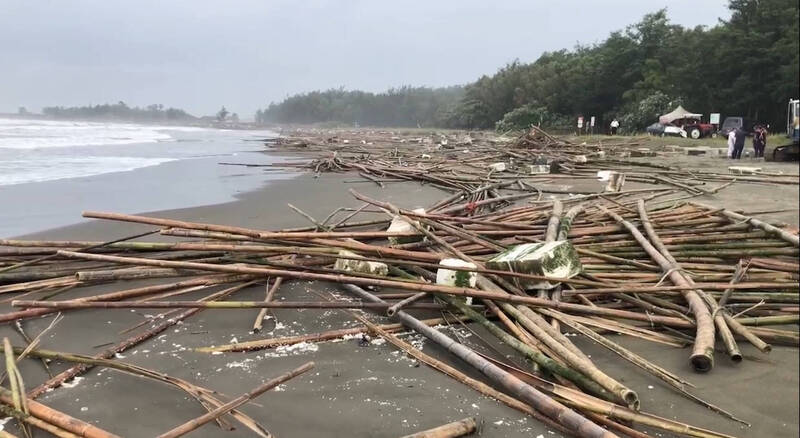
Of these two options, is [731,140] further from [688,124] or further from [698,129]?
[688,124]

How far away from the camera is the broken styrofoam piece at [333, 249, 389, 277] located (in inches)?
167

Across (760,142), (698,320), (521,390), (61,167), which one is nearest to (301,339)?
(521,390)

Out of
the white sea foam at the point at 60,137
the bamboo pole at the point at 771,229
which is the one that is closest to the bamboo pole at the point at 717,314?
the bamboo pole at the point at 771,229

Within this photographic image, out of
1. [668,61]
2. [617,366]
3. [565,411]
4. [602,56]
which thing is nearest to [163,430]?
[565,411]

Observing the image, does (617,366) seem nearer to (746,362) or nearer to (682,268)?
(746,362)

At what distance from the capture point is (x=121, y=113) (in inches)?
4552

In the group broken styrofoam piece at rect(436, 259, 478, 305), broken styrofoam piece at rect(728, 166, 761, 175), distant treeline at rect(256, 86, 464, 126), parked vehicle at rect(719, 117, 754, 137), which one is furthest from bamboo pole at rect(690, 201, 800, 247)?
distant treeline at rect(256, 86, 464, 126)

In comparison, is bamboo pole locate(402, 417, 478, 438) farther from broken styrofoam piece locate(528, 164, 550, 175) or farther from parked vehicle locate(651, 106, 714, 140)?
parked vehicle locate(651, 106, 714, 140)

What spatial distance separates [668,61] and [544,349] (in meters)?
50.5

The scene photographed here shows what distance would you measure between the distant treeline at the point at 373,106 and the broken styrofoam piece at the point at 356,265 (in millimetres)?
98338

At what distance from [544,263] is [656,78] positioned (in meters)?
46.3

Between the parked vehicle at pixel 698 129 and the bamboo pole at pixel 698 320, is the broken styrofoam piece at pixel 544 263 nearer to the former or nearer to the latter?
the bamboo pole at pixel 698 320

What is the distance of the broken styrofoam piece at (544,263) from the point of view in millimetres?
3711

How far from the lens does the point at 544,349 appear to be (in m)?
3.07
